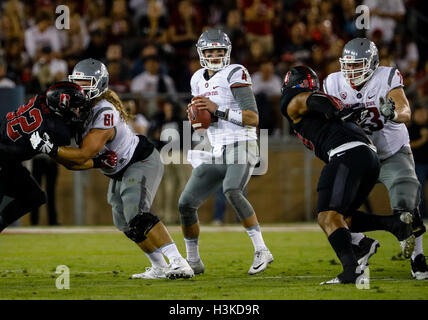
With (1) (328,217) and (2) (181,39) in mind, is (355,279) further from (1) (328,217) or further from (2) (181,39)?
(2) (181,39)

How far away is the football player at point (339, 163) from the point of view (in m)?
5.88

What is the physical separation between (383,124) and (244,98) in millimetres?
1240

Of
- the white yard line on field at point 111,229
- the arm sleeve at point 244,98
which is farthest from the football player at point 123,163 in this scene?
the white yard line on field at point 111,229

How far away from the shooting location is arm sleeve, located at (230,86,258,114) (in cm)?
712

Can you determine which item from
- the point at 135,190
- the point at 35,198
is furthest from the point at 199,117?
the point at 35,198

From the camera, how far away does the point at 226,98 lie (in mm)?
7246

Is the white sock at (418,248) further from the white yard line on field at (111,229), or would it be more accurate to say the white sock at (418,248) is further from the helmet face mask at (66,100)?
the white yard line on field at (111,229)

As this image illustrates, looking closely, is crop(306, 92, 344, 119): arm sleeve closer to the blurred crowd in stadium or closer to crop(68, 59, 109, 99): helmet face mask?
crop(68, 59, 109, 99): helmet face mask

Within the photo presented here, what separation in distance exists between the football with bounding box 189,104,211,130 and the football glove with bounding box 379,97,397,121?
160 cm

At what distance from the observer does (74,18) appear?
13.7m

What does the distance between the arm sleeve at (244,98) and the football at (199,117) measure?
30cm

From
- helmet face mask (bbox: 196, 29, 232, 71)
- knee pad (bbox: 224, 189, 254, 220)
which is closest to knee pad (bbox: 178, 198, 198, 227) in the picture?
knee pad (bbox: 224, 189, 254, 220)
